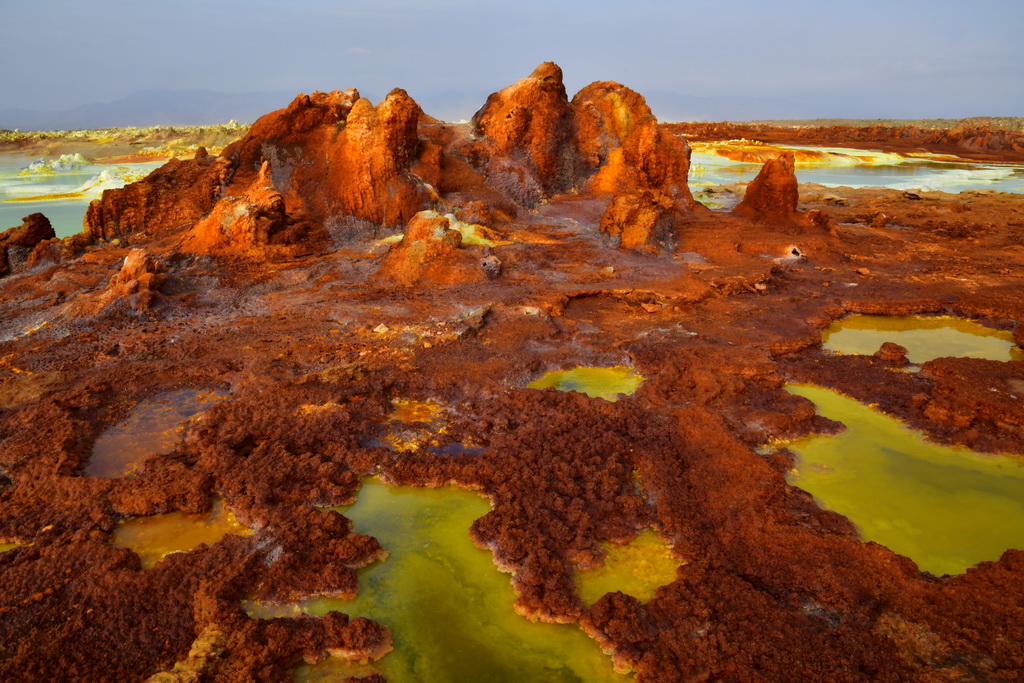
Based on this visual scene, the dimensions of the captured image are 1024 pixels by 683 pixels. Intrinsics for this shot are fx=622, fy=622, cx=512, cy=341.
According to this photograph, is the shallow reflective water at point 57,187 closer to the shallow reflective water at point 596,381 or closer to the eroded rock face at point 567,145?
the eroded rock face at point 567,145

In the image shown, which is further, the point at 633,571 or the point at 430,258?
the point at 430,258

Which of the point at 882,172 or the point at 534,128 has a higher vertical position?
the point at 534,128

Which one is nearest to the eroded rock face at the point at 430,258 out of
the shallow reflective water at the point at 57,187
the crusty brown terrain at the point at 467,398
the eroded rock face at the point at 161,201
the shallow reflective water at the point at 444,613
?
the crusty brown terrain at the point at 467,398

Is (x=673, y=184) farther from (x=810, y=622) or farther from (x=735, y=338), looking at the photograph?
(x=810, y=622)

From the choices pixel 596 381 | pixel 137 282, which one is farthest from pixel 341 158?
pixel 596 381

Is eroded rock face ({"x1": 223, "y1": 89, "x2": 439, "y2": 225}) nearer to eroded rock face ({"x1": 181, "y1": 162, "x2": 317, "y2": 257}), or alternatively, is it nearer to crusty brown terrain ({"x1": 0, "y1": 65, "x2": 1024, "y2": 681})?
crusty brown terrain ({"x1": 0, "y1": 65, "x2": 1024, "y2": 681})

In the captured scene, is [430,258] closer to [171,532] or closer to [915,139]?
[171,532]
